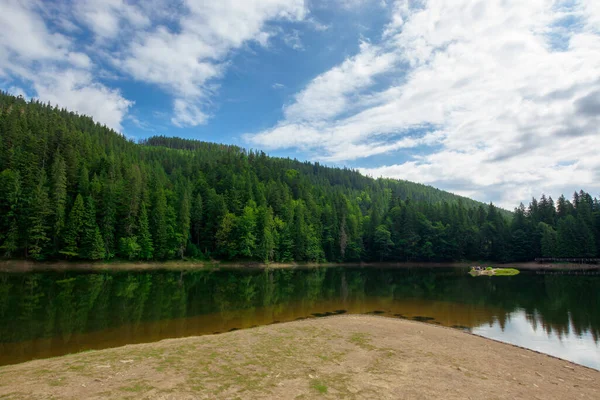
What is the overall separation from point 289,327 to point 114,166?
8273cm

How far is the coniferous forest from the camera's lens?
67.9 metres

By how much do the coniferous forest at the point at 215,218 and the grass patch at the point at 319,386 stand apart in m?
71.2

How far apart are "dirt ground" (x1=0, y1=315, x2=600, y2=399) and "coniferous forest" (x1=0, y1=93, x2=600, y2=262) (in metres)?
65.7

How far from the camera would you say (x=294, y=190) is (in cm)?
13312

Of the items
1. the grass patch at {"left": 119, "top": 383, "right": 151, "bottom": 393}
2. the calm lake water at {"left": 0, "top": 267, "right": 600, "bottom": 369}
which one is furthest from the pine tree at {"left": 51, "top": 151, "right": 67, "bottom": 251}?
the grass patch at {"left": 119, "top": 383, "right": 151, "bottom": 393}

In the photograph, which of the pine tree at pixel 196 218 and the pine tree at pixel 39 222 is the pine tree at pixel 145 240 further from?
the pine tree at pixel 196 218

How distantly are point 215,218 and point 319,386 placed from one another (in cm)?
9029

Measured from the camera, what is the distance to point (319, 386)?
10.6m

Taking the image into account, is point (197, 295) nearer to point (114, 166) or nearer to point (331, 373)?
point (331, 373)

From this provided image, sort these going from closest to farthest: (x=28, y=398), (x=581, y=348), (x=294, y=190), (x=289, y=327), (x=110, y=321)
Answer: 1. (x=28, y=398)
2. (x=581, y=348)
3. (x=289, y=327)
4. (x=110, y=321)
5. (x=294, y=190)

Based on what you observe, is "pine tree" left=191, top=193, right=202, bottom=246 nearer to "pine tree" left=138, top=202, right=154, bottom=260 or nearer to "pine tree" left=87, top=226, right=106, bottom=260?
"pine tree" left=138, top=202, right=154, bottom=260

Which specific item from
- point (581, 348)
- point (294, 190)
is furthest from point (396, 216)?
point (581, 348)

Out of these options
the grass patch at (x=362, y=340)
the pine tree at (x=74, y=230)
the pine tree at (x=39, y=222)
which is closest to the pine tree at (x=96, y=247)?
the pine tree at (x=74, y=230)

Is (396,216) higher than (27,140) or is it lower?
lower
